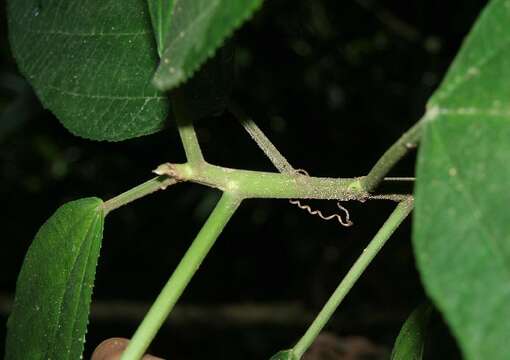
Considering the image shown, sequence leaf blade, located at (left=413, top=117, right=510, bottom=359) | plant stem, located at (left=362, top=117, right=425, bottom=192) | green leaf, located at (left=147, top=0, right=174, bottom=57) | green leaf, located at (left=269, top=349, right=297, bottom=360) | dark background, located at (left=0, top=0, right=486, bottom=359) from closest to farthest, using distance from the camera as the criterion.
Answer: leaf blade, located at (left=413, top=117, right=510, bottom=359)
plant stem, located at (left=362, top=117, right=425, bottom=192)
green leaf, located at (left=147, top=0, right=174, bottom=57)
green leaf, located at (left=269, top=349, right=297, bottom=360)
dark background, located at (left=0, top=0, right=486, bottom=359)

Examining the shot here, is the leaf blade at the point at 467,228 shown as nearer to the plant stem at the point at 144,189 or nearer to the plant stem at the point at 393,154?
the plant stem at the point at 393,154

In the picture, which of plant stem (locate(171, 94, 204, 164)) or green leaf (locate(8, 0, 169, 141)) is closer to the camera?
plant stem (locate(171, 94, 204, 164))

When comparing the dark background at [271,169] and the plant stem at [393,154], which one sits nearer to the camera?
the plant stem at [393,154]

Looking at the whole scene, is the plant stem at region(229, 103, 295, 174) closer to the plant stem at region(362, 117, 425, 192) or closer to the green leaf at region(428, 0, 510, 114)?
the plant stem at region(362, 117, 425, 192)

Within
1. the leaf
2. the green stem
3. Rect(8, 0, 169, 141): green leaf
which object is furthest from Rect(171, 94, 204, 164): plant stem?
the leaf

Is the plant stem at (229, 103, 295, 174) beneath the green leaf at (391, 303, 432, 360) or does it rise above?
above

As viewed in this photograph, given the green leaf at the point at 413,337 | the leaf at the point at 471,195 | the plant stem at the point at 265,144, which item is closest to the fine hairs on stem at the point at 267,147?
the plant stem at the point at 265,144

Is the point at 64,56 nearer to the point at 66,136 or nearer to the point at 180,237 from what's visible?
the point at 66,136
